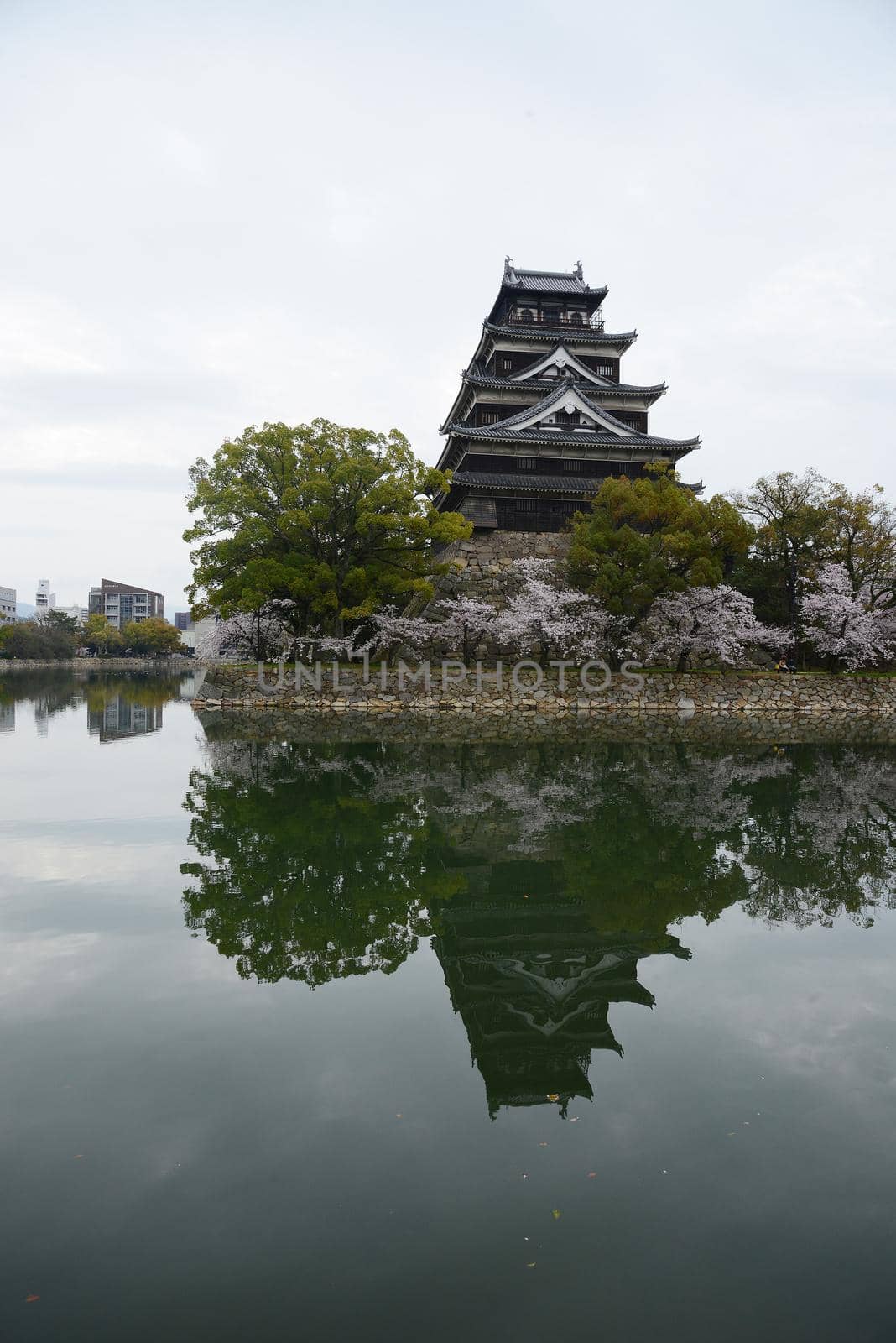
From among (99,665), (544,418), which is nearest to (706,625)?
(544,418)

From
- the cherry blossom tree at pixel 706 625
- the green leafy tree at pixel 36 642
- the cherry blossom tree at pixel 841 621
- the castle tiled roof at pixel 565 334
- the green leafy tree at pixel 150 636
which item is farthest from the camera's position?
the green leafy tree at pixel 150 636

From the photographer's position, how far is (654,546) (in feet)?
89.4

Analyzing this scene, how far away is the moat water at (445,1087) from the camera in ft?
8.75

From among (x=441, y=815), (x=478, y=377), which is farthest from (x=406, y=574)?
(x=441, y=815)

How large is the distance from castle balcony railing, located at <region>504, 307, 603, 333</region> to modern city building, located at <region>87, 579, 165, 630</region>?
8873cm

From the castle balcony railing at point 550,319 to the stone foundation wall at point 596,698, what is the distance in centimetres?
1800

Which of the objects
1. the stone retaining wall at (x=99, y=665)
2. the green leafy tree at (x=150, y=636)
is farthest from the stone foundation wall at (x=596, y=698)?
the green leafy tree at (x=150, y=636)

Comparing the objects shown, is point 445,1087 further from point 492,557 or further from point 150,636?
point 150,636

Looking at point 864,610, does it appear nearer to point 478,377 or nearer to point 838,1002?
point 478,377

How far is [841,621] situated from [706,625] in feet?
18.2

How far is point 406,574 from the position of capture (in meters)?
29.4

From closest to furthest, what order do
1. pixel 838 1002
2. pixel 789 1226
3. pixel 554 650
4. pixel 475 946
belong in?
1. pixel 789 1226
2. pixel 838 1002
3. pixel 475 946
4. pixel 554 650

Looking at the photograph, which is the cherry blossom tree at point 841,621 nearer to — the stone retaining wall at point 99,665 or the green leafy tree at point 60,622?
the stone retaining wall at point 99,665

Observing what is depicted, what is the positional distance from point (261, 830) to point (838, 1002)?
6122mm
